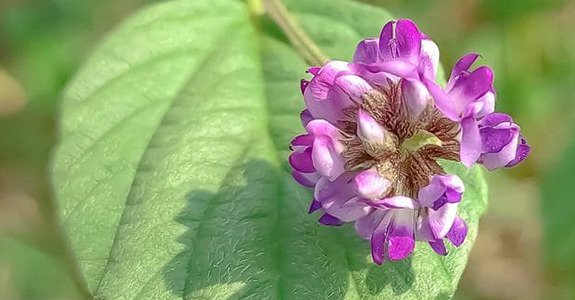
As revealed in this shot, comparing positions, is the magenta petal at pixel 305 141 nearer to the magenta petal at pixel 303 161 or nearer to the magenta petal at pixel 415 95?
the magenta petal at pixel 303 161

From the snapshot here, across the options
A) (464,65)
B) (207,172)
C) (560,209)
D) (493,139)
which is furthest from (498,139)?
(560,209)

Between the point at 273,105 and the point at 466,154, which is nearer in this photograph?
the point at 466,154

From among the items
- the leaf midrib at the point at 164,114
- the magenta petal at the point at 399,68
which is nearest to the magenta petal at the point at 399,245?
the magenta petal at the point at 399,68

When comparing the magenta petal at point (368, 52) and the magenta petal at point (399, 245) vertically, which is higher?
the magenta petal at point (368, 52)

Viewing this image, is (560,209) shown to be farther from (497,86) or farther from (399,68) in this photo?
(399,68)

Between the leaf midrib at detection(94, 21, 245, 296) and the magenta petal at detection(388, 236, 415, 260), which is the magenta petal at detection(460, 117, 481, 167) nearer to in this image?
the magenta petal at detection(388, 236, 415, 260)

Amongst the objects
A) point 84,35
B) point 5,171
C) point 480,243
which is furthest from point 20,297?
point 480,243

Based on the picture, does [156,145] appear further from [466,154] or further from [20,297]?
[20,297]
